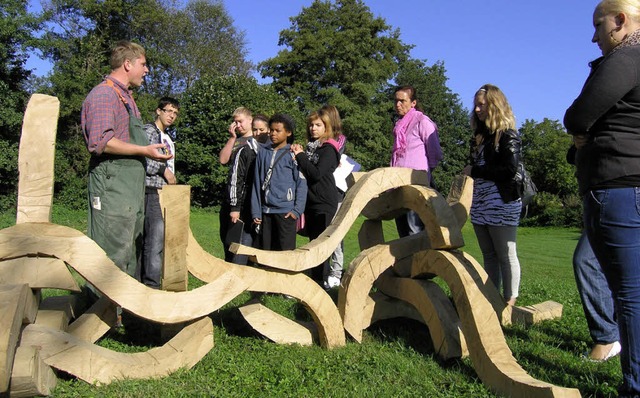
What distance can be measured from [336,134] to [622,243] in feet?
11.9

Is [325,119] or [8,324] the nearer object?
[8,324]

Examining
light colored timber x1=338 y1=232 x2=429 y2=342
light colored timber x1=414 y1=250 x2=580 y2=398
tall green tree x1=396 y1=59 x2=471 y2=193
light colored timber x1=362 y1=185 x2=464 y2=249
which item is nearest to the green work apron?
light colored timber x1=338 y1=232 x2=429 y2=342

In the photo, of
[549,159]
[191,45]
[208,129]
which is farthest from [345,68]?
[208,129]

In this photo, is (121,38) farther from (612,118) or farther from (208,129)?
(612,118)

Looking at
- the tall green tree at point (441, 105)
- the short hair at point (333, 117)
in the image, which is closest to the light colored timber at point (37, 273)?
the short hair at point (333, 117)

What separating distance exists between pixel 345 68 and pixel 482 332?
34.1m

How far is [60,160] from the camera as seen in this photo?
880 inches

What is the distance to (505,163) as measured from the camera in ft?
14.2

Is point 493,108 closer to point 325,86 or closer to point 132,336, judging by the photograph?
point 132,336

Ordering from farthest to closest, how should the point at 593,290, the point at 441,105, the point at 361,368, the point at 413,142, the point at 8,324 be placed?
1. the point at 441,105
2. the point at 413,142
3. the point at 593,290
4. the point at 361,368
5. the point at 8,324

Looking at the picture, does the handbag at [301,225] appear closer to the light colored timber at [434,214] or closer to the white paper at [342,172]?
the white paper at [342,172]

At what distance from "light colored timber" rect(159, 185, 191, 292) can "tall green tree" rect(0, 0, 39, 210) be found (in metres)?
18.5

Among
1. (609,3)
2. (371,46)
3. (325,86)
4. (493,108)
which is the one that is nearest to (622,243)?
(609,3)

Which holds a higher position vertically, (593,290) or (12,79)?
(12,79)
